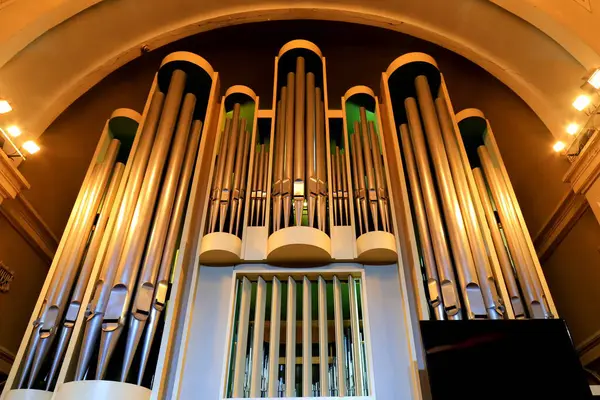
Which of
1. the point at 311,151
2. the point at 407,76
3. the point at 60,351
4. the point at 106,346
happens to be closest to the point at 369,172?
the point at 311,151

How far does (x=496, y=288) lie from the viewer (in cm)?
317

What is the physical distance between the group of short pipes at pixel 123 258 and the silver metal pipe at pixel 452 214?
1827 millimetres

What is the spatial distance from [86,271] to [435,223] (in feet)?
7.80

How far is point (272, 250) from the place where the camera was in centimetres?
329

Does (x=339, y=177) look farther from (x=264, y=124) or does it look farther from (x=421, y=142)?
(x=264, y=124)

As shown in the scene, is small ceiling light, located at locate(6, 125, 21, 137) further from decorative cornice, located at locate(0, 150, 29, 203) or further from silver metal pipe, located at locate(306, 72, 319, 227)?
silver metal pipe, located at locate(306, 72, 319, 227)

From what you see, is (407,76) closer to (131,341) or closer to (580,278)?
(580,278)

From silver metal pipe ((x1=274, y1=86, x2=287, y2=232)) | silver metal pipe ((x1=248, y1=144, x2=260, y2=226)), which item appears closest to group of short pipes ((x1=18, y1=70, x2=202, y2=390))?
silver metal pipe ((x1=248, y1=144, x2=260, y2=226))

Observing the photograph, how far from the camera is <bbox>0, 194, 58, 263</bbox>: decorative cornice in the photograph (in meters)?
4.21

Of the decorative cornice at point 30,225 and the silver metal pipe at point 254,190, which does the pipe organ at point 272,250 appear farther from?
the decorative cornice at point 30,225

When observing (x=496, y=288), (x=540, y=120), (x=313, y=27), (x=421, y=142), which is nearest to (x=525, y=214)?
(x=540, y=120)

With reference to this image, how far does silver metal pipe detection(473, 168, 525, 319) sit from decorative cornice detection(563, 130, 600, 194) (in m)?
0.66

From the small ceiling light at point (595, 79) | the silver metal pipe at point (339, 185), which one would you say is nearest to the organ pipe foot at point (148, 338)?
the silver metal pipe at point (339, 185)

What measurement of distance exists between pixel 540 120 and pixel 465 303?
2.59 meters
